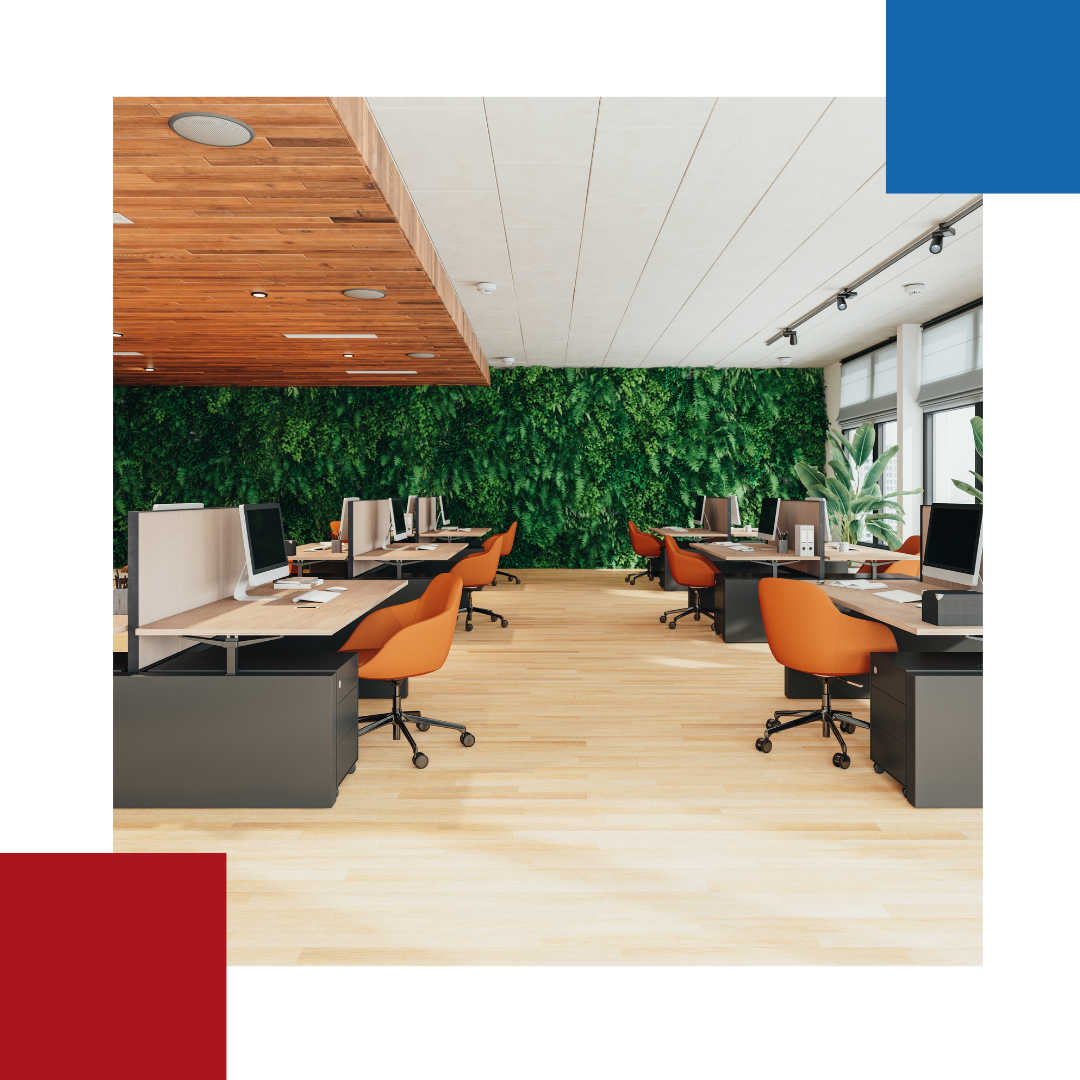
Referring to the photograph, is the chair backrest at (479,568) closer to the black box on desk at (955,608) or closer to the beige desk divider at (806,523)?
the beige desk divider at (806,523)

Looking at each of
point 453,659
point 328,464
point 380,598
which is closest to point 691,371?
point 328,464

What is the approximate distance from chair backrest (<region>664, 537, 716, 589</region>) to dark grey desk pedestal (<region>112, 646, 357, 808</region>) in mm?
4457

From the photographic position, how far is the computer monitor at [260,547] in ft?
11.2

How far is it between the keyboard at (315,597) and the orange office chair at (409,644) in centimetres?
29

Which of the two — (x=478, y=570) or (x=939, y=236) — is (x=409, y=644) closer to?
(x=478, y=570)

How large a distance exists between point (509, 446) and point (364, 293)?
5.82 metres

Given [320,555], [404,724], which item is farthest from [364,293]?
[404,724]

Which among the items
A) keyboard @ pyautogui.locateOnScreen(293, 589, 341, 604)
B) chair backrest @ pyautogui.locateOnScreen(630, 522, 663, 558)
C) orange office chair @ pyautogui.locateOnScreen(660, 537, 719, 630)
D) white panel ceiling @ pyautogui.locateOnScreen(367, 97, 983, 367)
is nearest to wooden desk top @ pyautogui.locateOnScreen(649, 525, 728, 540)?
chair backrest @ pyautogui.locateOnScreen(630, 522, 663, 558)

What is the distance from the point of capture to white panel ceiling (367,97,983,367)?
12.1ft

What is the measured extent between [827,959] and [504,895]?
94cm

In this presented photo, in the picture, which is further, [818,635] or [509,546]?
[509,546]

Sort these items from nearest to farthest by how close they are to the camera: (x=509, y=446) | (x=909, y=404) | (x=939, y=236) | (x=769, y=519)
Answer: (x=939, y=236) < (x=769, y=519) < (x=909, y=404) < (x=509, y=446)

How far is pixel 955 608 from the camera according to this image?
3000 millimetres
